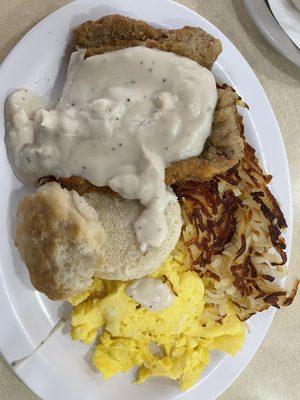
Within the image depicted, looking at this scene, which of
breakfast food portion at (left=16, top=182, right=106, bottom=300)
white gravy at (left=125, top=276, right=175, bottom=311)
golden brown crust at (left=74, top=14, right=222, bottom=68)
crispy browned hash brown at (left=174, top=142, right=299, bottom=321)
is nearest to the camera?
breakfast food portion at (left=16, top=182, right=106, bottom=300)

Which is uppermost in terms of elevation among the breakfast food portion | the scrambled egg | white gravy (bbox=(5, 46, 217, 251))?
white gravy (bbox=(5, 46, 217, 251))

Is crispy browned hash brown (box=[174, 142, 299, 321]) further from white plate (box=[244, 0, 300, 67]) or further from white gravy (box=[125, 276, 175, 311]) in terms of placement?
white plate (box=[244, 0, 300, 67])

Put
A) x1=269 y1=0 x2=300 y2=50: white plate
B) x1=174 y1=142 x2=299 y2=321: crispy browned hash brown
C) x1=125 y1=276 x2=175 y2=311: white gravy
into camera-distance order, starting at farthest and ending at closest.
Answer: x1=269 y1=0 x2=300 y2=50: white plate < x1=174 y1=142 x2=299 y2=321: crispy browned hash brown < x1=125 y1=276 x2=175 y2=311: white gravy


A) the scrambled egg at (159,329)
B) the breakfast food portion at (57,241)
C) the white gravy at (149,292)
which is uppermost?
the breakfast food portion at (57,241)

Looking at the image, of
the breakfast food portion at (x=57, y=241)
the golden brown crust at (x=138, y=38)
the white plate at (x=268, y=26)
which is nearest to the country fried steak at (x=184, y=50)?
the golden brown crust at (x=138, y=38)

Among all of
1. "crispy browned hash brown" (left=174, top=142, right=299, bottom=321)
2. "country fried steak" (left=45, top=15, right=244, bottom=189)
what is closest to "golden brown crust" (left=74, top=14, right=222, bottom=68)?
"country fried steak" (left=45, top=15, right=244, bottom=189)

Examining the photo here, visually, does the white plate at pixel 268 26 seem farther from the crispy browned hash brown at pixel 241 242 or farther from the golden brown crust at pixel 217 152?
the golden brown crust at pixel 217 152

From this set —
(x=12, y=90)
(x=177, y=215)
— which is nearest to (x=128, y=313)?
(x=177, y=215)
